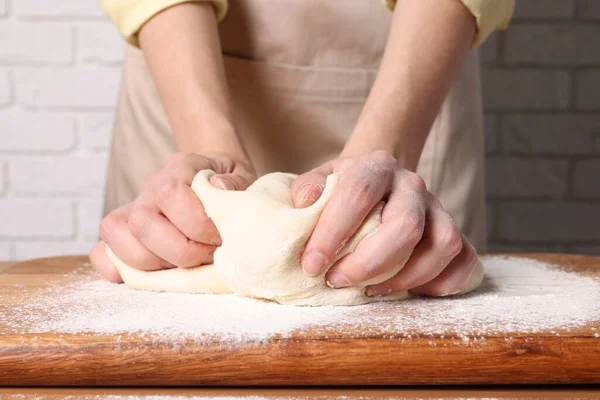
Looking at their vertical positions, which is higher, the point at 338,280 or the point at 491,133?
the point at 338,280

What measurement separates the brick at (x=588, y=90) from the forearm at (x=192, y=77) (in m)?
1.09

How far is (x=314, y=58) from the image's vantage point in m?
1.26

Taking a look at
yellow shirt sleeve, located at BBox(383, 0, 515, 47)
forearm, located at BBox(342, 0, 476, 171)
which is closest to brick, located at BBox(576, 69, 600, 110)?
yellow shirt sleeve, located at BBox(383, 0, 515, 47)

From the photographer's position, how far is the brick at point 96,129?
5.87 feet

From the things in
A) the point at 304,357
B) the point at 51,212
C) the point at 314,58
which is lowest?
the point at 51,212

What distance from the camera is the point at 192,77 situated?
104cm

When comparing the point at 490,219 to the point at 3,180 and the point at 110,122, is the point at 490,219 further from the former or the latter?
the point at 3,180

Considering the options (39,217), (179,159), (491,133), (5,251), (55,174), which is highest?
(179,159)

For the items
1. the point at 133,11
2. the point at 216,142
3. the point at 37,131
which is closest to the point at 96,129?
the point at 37,131

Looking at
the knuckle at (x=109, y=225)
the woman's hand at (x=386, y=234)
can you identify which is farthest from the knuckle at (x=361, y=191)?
the knuckle at (x=109, y=225)

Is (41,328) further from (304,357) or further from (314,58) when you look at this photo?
(314,58)

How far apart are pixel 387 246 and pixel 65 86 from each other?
1.28 metres

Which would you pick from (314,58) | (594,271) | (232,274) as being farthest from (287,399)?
(314,58)

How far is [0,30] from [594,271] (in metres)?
1.52
